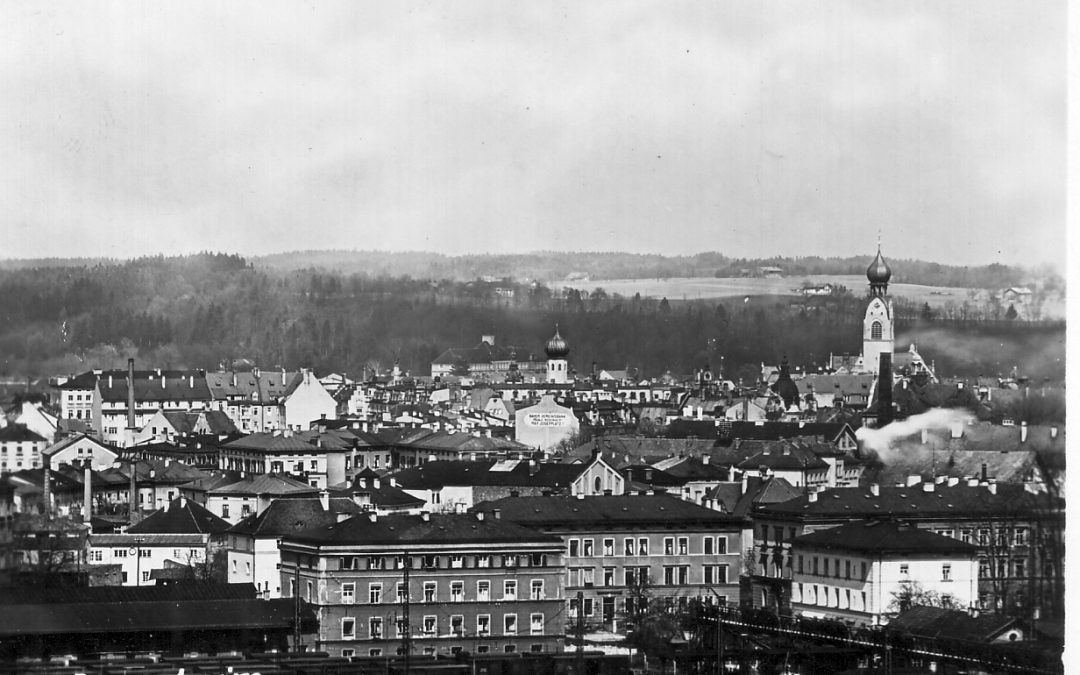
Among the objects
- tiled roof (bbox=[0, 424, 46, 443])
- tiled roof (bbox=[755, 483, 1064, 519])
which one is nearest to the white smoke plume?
tiled roof (bbox=[755, 483, 1064, 519])

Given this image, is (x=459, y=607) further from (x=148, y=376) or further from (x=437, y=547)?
(x=148, y=376)

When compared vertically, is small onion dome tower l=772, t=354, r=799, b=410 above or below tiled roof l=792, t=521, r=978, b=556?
above

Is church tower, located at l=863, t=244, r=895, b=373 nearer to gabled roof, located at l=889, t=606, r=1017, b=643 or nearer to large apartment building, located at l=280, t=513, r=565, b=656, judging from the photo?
large apartment building, located at l=280, t=513, r=565, b=656

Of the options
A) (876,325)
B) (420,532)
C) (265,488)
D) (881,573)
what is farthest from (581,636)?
(876,325)

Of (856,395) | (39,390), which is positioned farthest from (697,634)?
(856,395)

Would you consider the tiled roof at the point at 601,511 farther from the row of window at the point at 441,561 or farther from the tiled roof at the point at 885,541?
the row of window at the point at 441,561
